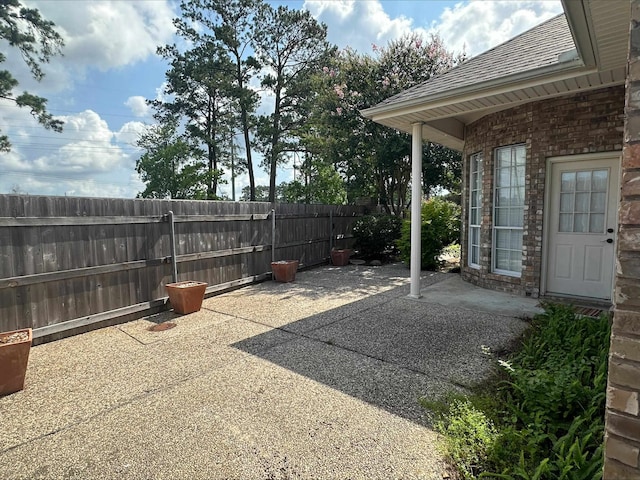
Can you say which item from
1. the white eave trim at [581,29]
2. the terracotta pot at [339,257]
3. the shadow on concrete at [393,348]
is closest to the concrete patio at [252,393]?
the shadow on concrete at [393,348]

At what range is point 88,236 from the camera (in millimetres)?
4633

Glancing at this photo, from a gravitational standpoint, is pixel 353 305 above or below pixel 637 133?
below

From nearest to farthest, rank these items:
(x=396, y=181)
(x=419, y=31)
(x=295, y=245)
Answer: (x=295, y=245), (x=419, y=31), (x=396, y=181)

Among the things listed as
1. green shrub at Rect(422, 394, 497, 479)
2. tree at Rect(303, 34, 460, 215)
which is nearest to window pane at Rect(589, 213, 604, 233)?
green shrub at Rect(422, 394, 497, 479)

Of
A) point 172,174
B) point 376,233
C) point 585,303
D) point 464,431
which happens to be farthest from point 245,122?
point 464,431

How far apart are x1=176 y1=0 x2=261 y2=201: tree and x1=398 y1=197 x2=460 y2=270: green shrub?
13.7 meters

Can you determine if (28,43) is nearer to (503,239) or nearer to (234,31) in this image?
(234,31)

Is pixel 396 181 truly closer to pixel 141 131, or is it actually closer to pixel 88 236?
pixel 88 236

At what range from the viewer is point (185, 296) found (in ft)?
17.3

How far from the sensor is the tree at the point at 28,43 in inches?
498

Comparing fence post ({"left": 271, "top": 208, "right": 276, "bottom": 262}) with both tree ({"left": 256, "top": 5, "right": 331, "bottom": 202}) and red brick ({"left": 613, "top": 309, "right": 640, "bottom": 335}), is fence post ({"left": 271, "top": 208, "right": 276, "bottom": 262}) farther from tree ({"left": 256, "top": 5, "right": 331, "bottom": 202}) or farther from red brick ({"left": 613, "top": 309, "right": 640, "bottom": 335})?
tree ({"left": 256, "top": 5, "right": 331, "bottom": 202})

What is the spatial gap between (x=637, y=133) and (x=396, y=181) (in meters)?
11.5

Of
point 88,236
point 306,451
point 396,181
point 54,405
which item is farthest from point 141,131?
point 306,451

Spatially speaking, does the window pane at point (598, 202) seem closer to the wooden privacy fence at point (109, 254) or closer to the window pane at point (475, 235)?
the window pane at point (475, 235)
